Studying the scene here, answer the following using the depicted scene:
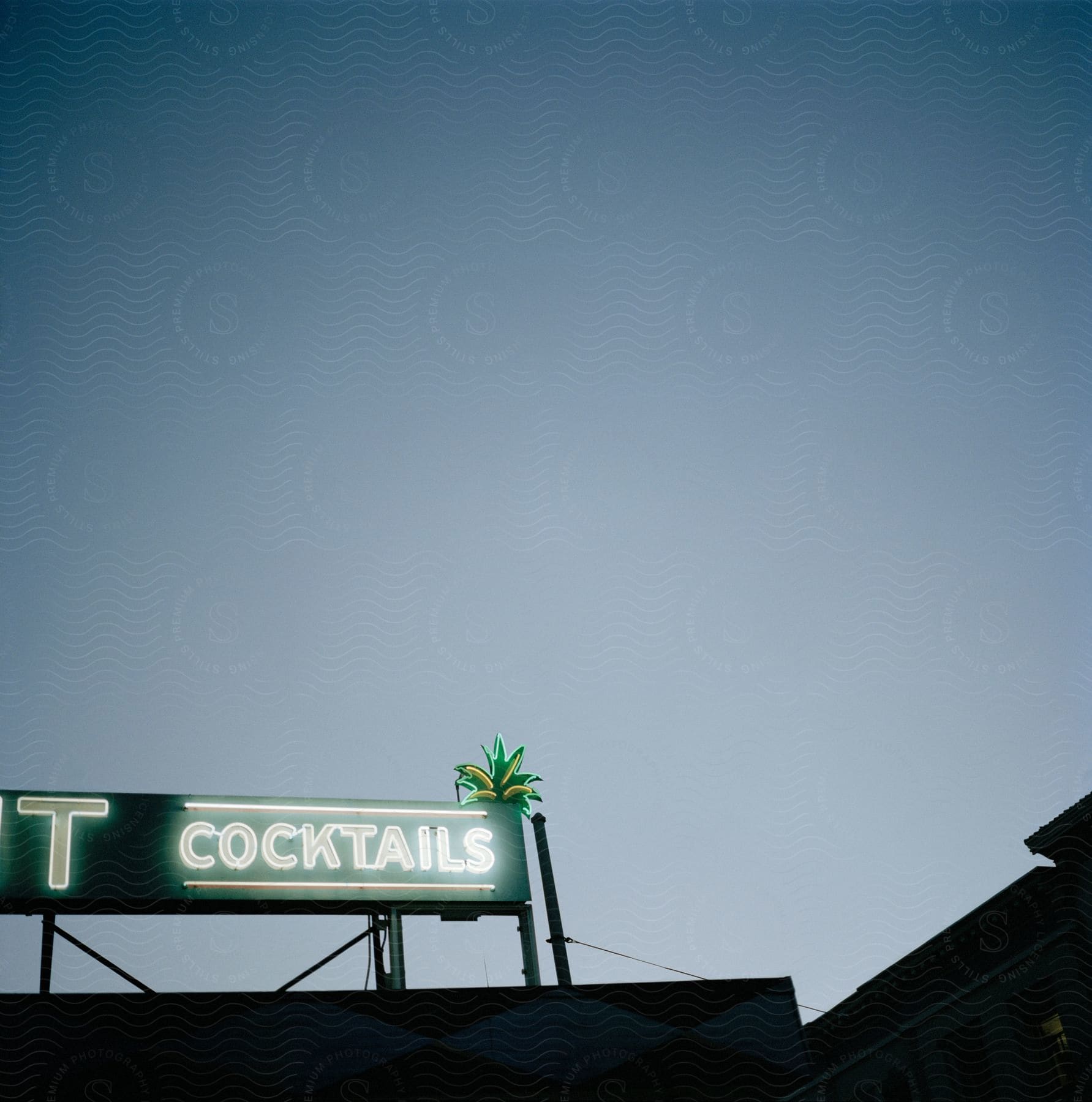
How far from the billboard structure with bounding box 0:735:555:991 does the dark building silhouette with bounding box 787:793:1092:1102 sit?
804 centimetres

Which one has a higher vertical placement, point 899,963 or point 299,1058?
point 899,963

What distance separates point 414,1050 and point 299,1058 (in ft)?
4.94

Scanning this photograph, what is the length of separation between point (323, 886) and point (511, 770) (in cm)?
435

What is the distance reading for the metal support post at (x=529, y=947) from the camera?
18328 mm

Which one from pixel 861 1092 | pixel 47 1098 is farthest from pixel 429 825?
pixel 861 1092

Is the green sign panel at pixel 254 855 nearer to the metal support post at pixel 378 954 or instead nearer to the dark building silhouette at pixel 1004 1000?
the metal support post at pixel 378 954

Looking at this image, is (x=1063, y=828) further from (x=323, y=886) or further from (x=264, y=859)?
(x=264, y=859)

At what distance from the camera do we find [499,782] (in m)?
20.7

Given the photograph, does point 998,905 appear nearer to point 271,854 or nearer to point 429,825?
point 429,825

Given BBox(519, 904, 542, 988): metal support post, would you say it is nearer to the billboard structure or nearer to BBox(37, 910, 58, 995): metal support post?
the billboard structure

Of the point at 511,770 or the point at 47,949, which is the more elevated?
the point at 511,770

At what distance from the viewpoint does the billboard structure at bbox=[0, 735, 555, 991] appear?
55.6 ft

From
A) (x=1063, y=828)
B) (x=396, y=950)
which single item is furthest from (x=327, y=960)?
(x=1063, y=828)

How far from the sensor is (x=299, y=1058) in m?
14.1
